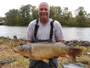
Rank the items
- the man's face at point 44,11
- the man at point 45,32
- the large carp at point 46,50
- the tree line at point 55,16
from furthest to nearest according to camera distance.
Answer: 1. the tree line at point 55,16
2. the man at point 45,32
3. the man's face at point 44,11
4. the large carp at point 46,50

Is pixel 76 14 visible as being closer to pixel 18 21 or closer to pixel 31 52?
pixel 18 21

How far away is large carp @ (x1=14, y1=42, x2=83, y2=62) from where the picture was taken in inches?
113

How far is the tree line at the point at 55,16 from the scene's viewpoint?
70438mm

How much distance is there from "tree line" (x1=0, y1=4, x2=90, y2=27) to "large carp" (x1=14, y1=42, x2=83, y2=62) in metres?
65.8

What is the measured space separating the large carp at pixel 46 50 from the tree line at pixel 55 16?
65.8 m

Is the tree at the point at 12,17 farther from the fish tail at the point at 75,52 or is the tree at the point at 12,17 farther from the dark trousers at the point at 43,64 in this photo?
the fish tail at the point at 75,52

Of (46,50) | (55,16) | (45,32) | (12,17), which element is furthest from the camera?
(12,17)

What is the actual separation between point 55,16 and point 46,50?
220 feet

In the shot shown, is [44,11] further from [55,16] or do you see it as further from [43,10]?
[55,16]

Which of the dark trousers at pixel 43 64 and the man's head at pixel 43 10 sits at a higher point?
the man's head at pixel 43 10

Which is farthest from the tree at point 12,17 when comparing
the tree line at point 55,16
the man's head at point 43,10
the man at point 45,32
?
the man's head at point 43,10

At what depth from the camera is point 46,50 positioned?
114 inches

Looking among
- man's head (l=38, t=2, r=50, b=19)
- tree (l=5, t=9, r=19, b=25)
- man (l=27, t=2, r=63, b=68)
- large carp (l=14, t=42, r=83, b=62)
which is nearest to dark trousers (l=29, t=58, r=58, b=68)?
man (l=27, t=2, r=63, b=68)

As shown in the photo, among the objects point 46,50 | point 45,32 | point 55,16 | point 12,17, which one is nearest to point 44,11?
point 45,32
